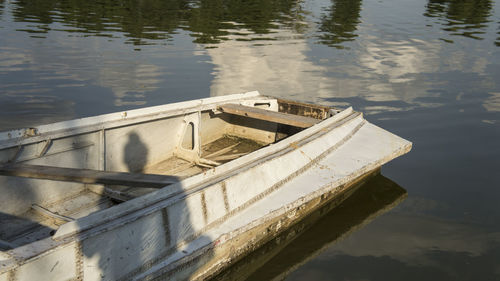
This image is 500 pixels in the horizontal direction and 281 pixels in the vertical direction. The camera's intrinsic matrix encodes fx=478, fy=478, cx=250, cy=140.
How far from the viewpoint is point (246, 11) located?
3781 centimetres

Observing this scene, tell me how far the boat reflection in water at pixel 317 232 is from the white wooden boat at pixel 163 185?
29 centimetres

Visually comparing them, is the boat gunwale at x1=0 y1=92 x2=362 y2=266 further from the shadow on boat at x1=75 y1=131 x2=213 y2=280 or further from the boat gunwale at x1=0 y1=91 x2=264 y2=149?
the boat gunwale at x1=0 y1=91 x2=264 y2=149

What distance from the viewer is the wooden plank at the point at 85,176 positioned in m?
5.93

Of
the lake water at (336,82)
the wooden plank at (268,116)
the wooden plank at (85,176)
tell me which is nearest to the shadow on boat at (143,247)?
the wooden plank at (85,176)

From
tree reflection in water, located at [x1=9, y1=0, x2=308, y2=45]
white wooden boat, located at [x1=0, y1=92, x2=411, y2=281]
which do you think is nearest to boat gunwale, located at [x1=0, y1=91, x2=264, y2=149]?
white wooden boat, located at [x1=0, y1=92, x2=411, y2=281]

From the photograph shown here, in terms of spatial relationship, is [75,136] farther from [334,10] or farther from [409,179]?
[334,10]

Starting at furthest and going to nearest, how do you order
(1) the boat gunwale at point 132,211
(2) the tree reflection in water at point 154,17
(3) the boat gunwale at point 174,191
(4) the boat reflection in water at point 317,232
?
(2) the tree reflection in water at point 154,17, (4) the boat reflection in water at point 317,232, (3) the boat gunwale at point 174,191, (1) the boat gunwale at point 132,211

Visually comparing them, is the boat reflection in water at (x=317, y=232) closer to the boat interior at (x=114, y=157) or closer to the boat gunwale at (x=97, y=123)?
the boat interior at (x=114, y=157)

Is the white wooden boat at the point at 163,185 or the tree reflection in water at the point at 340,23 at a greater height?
the tree reflection in water at the point at 340,23

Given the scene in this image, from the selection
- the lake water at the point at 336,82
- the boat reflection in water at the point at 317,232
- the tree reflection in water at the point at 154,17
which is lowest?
the boat reflection in water at the point at 317,232

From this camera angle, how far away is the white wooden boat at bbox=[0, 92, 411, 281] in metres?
5.20

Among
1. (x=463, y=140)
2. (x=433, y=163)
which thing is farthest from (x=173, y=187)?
(x=463, y=140)

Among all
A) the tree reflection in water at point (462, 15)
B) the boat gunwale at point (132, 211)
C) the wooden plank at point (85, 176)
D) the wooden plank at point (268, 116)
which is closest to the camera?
the boat gunwale at point (132, 211)

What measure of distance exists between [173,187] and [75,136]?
239 cm
